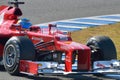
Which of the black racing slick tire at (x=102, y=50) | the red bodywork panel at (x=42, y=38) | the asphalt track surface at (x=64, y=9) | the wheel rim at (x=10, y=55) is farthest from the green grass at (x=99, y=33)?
the wheel rim at (x=10, y=55)

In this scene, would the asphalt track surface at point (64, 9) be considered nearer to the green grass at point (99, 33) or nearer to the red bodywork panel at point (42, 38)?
the green grass at point (99, 33)

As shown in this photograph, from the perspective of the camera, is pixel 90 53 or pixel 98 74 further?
pixel 98 74

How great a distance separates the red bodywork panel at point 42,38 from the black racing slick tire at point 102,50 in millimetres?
618

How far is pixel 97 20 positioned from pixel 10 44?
983cm

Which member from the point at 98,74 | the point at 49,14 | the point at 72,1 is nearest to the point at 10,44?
the point at 98,74

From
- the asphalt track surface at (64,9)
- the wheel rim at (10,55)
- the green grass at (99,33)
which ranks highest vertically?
the asphalt track surface at (64,9)

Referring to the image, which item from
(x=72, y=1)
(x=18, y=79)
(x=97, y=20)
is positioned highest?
(x=72, y=1)

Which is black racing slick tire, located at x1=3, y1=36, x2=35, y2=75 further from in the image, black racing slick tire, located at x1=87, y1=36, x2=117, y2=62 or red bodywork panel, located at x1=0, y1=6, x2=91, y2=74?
black racing slick tire, located at x1=87, y1=36, x2=117, y2=62

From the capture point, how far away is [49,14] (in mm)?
22562

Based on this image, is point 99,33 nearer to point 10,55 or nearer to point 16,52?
point 10,55

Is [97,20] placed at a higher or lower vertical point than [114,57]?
higher

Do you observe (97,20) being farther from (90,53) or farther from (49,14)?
(90,53)

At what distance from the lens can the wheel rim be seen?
10.6 metres

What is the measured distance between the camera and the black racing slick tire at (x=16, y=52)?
33.8ft
